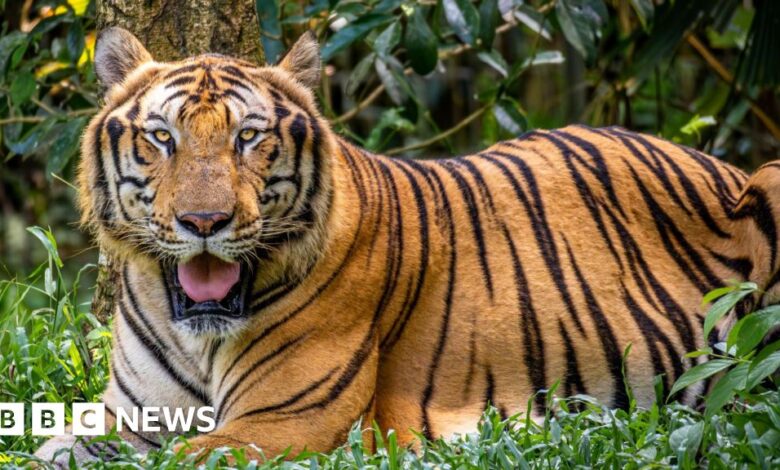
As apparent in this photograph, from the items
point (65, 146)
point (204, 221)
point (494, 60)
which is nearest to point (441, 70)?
point (494, 60)

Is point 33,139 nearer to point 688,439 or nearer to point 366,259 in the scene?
point 366,259

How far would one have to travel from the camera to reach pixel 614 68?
345 inches

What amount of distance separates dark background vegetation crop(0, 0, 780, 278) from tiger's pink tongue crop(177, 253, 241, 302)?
143cm

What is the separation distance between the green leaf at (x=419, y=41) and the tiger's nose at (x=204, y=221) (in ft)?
6.54

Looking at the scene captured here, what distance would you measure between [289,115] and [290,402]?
88 centimetres

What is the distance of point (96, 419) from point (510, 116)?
2.89 metres

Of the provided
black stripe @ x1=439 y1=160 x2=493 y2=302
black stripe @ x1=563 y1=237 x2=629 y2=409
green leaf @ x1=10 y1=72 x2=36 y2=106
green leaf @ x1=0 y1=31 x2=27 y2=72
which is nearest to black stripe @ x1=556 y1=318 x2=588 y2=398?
black stripe @ x1=563 y1=237 x2=629 y2=409

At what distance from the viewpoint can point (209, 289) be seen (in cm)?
391

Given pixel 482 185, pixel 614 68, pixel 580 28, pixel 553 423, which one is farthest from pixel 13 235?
pixel 553 423

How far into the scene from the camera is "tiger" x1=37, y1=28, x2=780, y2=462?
3.90m

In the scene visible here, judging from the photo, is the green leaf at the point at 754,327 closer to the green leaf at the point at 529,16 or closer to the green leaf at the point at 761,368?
the green leaf at the point at 761,368

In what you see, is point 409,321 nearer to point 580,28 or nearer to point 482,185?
point 482,185

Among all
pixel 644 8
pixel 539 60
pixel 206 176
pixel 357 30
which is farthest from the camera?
pixel 539 60

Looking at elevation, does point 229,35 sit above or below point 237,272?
above
